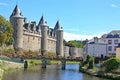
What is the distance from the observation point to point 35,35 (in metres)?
102

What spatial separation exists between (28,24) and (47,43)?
530 inches

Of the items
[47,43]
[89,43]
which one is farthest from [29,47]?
[89,43]

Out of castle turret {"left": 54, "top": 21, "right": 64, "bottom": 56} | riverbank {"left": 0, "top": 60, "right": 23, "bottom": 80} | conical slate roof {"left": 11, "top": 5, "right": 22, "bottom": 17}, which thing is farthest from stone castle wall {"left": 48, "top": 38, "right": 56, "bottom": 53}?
riverbank {"left": 0, "top": 60, "right": 23, "bottom": 80}

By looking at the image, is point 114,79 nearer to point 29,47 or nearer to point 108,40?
point 108,40

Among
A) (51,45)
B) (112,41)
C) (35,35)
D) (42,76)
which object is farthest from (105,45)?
(51,45)

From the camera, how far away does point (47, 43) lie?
10950 centimetres

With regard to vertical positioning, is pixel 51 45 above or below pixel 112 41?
above

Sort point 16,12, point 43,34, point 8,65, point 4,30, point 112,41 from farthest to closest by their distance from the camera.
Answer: point 43,34
point 16,12
point 112,41
point 4,30
point 8,65

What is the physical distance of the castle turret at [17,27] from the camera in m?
90.0

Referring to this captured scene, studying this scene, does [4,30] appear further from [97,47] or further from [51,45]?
[51,45]

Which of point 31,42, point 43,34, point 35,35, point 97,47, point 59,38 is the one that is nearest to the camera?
point 97,47

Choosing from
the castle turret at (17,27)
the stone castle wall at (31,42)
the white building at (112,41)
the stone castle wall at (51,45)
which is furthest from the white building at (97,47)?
the stone castle wall at (51,45)

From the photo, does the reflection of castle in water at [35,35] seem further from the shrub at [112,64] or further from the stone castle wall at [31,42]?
the shrub at [112,64]

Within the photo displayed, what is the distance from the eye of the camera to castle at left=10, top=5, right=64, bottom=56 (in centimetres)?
9056
